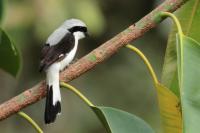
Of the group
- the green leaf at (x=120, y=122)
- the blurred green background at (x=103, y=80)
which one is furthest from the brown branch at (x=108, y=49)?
the blurred green background at (x=103, y=80)

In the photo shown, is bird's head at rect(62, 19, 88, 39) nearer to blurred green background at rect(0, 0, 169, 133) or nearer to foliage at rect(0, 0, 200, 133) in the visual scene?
foliage at rect(0, 0, 200, 133)

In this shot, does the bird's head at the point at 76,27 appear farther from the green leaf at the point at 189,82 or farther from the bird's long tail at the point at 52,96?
the green leaf at the point at 189,82

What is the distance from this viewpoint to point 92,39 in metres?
8.81

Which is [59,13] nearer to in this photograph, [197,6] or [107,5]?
[107,5]

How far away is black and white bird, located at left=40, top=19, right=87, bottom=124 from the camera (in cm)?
260

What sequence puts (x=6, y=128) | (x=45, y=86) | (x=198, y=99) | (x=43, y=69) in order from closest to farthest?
1. (x=198, y=99)
2. (x=45, y=86)
3. (x=43, y=69)
4. (x=6, y=128)

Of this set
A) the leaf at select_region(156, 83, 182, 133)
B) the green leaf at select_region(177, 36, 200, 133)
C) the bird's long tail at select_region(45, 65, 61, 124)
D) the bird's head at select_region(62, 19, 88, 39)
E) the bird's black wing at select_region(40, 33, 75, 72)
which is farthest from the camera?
the bird's head at select_region(62, 19, 88, 39)

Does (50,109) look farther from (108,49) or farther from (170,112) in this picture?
(170,112)

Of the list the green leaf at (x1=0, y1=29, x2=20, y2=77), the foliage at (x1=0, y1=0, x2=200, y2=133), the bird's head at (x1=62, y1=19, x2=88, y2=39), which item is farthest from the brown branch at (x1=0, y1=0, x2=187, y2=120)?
the bird's head at (x1=62, y1=19, x2=88, y2=39)

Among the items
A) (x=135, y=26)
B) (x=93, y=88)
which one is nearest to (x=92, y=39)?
(x=93, y=88)

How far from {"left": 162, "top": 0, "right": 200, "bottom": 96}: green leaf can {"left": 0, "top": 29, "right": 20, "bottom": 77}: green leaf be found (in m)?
0.48

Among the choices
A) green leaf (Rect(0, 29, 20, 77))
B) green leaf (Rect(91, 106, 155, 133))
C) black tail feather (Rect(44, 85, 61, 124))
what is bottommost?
green leaf (Rect(91, 106, 155, 133))

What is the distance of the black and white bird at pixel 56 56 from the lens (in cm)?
260

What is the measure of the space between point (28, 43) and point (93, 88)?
89 cm
